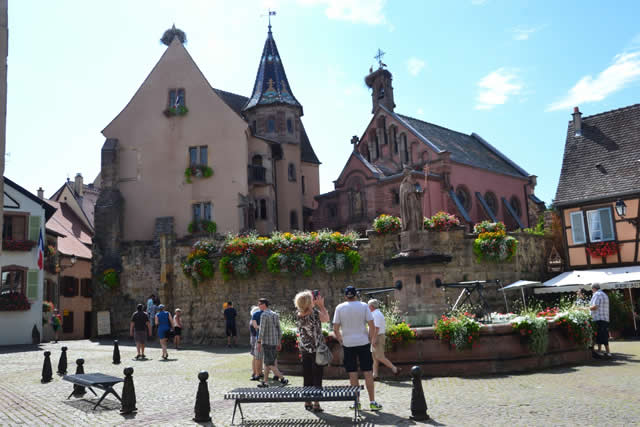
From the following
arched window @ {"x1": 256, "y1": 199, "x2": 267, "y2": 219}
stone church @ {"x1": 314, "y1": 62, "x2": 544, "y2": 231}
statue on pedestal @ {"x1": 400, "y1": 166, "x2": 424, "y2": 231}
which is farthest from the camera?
stone church @ {"x1": 314, "y1": 62, "x2": 544, "y2": 231}

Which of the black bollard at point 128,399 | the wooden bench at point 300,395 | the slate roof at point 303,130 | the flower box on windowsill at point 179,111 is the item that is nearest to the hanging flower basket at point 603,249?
the wooden bench at point 300,395

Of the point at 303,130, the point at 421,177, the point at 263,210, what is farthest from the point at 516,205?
the point at 263,210

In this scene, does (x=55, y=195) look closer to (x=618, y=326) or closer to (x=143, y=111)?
(x=143, y=111)

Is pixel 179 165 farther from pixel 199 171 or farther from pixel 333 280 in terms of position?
pixel 333 280

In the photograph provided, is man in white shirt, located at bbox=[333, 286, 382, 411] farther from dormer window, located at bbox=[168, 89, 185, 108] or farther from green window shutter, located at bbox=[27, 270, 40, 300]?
dormer window, located at bbox=[168, 89, 185, 108]

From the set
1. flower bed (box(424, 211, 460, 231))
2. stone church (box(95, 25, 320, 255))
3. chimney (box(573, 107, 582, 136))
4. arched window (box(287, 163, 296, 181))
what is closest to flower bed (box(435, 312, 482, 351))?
flower bed (box(424, 211, 460, 231))

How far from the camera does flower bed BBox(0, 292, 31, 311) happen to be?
27.6 metres

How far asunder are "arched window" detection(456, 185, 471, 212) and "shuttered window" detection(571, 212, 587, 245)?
16160 millimetres

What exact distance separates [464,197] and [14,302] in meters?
27.8

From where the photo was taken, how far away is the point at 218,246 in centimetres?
2336

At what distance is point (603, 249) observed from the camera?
76.6 ft

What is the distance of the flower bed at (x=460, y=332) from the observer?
11.2 meters

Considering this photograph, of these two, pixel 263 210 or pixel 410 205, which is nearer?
pixel 410 205

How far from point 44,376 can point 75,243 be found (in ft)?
98.4
